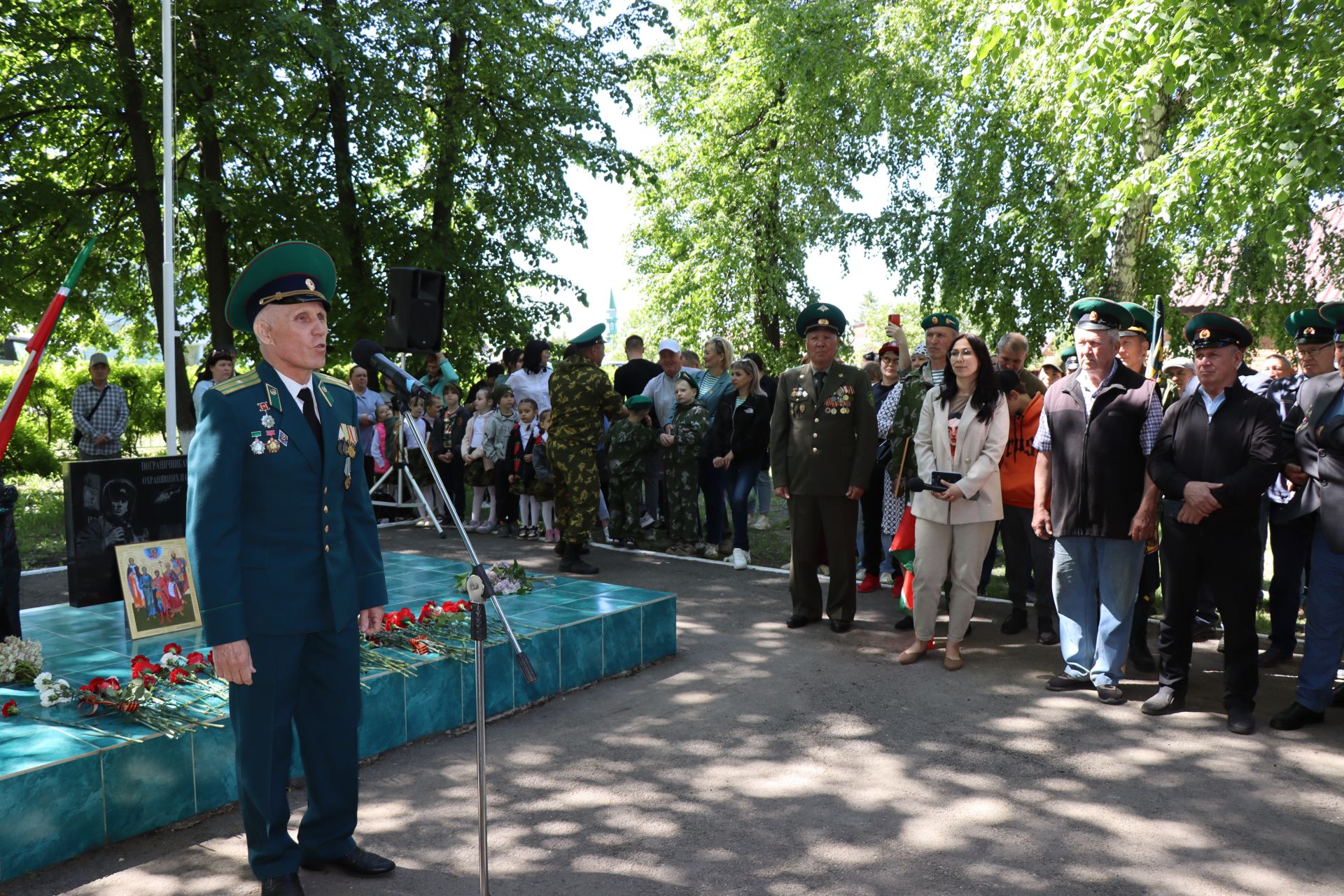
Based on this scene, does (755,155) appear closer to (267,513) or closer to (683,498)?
(683,498)

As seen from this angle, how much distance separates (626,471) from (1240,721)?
630 centimetres

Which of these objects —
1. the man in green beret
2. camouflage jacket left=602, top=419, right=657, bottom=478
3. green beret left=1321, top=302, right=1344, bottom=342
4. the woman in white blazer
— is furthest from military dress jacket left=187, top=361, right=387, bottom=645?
camouflage jacket left=602, top=419, right=657, bottom=478

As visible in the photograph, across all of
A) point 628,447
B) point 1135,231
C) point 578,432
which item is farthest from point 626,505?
point 1135,231

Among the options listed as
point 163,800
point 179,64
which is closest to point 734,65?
point 179,64

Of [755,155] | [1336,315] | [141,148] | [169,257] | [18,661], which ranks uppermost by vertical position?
[755,155]

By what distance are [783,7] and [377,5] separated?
1032cm

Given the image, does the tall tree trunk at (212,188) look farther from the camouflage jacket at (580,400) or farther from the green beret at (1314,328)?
the green beret at (1314,328)

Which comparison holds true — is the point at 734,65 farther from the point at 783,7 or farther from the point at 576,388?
the point at 576,388

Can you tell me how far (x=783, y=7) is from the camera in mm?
21922

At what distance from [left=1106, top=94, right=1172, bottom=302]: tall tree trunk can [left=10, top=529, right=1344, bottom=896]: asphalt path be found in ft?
34.6

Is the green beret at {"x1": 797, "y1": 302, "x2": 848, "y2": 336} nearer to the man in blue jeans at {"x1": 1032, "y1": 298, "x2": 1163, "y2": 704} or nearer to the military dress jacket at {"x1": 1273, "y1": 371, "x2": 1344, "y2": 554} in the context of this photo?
the man in blue jeans at {"x1": 1032, "y1": 298, "x2": 1163, "y2": 704}

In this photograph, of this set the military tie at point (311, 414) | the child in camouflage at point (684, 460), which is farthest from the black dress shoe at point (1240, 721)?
the child in camouflage at point (684, 460)

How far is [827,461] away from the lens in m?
6.91

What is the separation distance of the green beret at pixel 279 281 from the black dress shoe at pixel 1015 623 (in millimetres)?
5319
